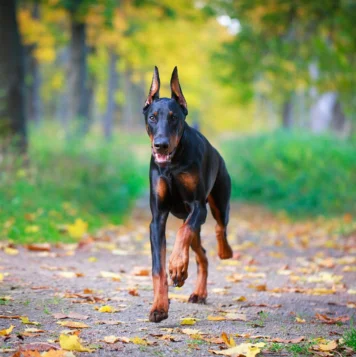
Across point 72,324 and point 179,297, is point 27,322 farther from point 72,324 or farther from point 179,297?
point 179,297

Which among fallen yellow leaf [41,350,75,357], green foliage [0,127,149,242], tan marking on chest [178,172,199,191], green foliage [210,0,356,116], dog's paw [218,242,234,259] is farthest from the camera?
green foliage [210,0,356,116]

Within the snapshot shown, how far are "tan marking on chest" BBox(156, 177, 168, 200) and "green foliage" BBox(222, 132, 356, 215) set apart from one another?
32.7ft

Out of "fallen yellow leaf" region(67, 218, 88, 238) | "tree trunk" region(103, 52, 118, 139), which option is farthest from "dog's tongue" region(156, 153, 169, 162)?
"tree trunk" region(103, 52, 118, 139)

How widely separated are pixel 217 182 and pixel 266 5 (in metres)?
16.0

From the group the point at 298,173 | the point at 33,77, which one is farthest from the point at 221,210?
the point at 33,77

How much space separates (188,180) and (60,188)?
834 cm

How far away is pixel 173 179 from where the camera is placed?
5.46 m

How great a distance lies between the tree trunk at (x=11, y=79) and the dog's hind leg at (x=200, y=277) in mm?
8507

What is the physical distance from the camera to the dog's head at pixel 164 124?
5.14 m

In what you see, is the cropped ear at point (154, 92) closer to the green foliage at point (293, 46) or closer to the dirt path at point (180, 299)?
the dirt path at point (180, 299)

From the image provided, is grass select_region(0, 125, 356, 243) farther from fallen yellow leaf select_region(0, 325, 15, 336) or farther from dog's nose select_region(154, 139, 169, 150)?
fallen yellow leaf select_region(0, 325, 15, 336)

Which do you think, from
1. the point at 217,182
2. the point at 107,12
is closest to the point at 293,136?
the point at 107,12

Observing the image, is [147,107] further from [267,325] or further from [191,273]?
[191,273]

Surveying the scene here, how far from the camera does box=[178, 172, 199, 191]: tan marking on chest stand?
5457 mm
